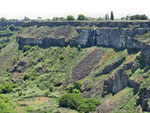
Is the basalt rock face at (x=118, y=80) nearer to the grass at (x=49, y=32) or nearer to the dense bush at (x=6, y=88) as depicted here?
the dense bush at (x=6, y=88)

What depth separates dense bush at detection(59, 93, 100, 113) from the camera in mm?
69294

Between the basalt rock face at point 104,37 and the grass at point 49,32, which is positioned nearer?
the basalt rock face at point 104,37

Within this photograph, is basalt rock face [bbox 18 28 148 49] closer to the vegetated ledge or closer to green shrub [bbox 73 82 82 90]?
the vegetated ledge

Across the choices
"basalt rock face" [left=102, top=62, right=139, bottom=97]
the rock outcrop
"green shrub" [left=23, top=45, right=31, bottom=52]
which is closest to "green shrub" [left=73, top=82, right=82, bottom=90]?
"basalt rock face" [left=102, top=62, right=139, bottom=97]

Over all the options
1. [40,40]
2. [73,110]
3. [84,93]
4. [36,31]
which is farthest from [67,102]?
[36,31]

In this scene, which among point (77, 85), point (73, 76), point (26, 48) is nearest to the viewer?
point (77, 85)

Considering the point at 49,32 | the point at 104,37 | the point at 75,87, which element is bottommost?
the point at 75,87

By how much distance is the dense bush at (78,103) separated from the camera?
69.3m

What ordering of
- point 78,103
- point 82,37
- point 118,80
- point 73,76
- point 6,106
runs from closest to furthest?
point 78,103, point 118,80, point 6,106, point 73,76, point 82,37

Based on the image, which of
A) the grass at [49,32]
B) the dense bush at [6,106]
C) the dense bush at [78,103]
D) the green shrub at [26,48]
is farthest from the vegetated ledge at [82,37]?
the dense bush at [6,106]

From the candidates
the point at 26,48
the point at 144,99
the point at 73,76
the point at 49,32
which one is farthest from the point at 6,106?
the point at 49,32

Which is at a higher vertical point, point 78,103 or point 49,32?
point 49,32

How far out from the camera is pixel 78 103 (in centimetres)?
7169

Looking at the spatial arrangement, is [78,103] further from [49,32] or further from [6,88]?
[49,32]
